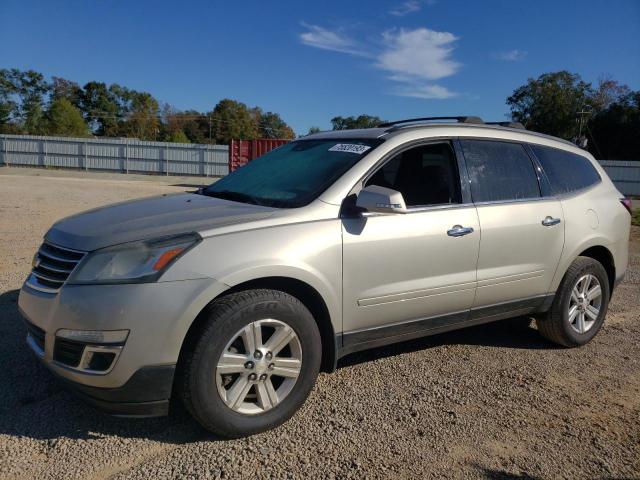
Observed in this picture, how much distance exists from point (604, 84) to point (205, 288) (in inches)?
2369

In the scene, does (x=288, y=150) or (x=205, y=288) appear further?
(x=288, y=150)

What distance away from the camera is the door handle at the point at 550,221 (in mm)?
4070

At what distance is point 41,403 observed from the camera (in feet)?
10.3

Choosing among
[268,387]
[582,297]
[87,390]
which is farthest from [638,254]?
[87,390]

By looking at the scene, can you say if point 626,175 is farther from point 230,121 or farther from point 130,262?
point 230,121

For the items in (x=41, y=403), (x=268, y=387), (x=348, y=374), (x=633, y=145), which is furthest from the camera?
(x=633, y=145)

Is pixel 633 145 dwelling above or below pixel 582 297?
above

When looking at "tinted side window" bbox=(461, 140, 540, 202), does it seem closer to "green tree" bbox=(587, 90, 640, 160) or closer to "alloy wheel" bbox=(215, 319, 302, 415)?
"alloy wheel" bbox=(215, 319, 302, 415)

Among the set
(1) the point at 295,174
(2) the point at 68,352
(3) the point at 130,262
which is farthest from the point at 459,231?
(2) the point at 68,352

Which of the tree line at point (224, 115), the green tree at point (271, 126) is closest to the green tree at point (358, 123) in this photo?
the tree line at point (224, 115)

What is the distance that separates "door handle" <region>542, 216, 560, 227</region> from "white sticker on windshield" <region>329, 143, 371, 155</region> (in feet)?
5.33

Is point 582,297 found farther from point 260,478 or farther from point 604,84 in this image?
point 604,84

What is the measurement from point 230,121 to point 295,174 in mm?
89110

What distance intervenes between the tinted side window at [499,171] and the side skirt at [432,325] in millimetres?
840
